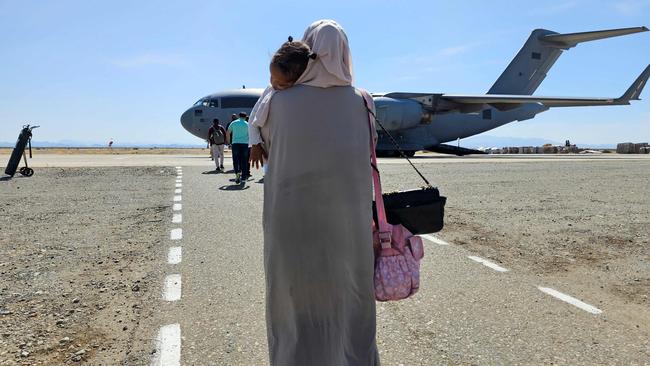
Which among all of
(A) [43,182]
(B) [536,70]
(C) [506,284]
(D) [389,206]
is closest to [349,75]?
(D) [389,206]

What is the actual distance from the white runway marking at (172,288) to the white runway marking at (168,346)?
637 millimetres

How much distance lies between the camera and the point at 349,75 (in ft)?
7.63

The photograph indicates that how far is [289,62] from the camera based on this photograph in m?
2.25

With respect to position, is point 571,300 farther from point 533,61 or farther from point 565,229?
point 533,61

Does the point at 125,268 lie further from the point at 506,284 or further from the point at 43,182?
the point at 43,182

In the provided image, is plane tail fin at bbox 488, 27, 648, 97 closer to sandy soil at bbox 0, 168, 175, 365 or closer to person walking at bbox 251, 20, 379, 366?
sandy soil at bbox 0, 168, 175, 365

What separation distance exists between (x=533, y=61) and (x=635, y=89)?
6156 mm

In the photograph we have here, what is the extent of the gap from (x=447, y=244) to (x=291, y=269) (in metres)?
4.42

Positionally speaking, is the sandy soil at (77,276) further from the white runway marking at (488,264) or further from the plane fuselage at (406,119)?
the plane fuselage at (406,119)

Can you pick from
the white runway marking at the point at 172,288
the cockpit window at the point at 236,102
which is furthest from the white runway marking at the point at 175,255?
the cockpit window at the point at 236,102

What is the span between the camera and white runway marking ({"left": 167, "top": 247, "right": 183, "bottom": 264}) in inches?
213

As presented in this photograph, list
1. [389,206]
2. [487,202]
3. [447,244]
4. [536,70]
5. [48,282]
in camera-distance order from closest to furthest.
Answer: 1. [389,206]
2. [48,282]
3. [447,244]
4. [487,202]
5. [536,70]

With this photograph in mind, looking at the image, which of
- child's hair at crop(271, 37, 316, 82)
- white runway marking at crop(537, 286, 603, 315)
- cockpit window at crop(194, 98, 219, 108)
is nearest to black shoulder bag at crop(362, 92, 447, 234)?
child's hair at crop(271, 37, 316, 82)

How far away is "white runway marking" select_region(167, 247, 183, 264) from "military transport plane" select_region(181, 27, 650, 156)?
1714cm
